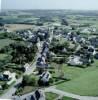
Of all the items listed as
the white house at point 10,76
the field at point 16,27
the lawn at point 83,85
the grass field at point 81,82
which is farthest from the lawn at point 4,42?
the lawn at point 83,85

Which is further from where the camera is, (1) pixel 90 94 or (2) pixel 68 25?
(2) pixel 68 25

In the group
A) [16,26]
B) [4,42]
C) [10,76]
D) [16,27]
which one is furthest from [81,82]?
[16,26]

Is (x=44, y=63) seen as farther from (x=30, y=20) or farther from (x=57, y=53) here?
(x=30, y=20)

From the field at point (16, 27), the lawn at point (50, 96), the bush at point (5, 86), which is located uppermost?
the field at point (16, 27)

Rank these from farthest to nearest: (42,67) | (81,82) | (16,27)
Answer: (16,27) < (42,67) < (81,82)

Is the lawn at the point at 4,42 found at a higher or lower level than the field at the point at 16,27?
lower

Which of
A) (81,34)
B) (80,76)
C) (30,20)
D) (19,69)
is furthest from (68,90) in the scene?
(30,20)

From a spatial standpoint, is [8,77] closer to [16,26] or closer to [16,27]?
[16,27]

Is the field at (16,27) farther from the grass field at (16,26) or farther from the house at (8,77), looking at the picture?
the house at (8,77)
